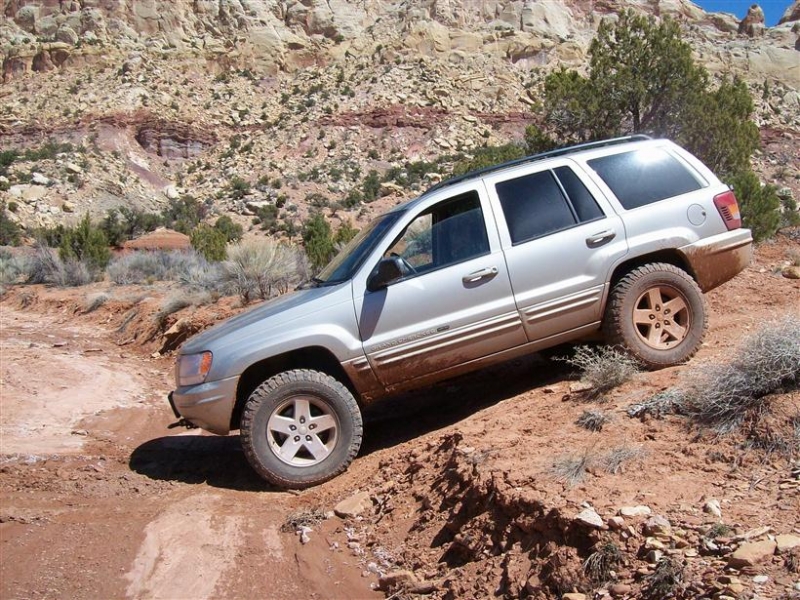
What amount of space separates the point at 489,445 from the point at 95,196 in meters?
42.3

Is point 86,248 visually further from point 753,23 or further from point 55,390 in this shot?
point 753,23

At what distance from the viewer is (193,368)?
5531 millimetres

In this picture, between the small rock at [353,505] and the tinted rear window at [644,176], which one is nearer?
the small rock at [353,505]

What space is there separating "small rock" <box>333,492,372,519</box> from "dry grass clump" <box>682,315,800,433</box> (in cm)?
217

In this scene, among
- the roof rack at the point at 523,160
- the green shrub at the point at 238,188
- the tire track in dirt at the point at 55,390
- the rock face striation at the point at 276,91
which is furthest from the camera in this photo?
the rock face striation at the point at 276,91

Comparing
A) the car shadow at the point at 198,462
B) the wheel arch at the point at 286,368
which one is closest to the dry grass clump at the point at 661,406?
Answer: the wheel arch at the point at 286,368

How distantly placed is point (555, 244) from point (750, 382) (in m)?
1.91

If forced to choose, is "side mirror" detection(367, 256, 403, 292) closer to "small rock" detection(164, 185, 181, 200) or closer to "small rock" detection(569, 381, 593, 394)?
Answer: "small rock" detection(569, 381, 593, 394)

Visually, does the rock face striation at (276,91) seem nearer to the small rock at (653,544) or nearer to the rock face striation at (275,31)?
the rock face striation at (275,31)

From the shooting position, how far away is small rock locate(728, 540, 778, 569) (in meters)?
2.92

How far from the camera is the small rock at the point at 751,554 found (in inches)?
115

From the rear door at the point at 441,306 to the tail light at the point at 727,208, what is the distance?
1.92 meters

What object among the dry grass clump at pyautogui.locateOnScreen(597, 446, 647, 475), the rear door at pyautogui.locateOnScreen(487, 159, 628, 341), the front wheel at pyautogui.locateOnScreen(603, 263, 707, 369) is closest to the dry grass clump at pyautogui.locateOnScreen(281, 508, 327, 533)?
the dry grass clump at pyautogui.locateOnScreen(597, 446, 647, 475)

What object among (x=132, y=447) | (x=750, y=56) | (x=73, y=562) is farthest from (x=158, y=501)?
(x=750, y=56)
